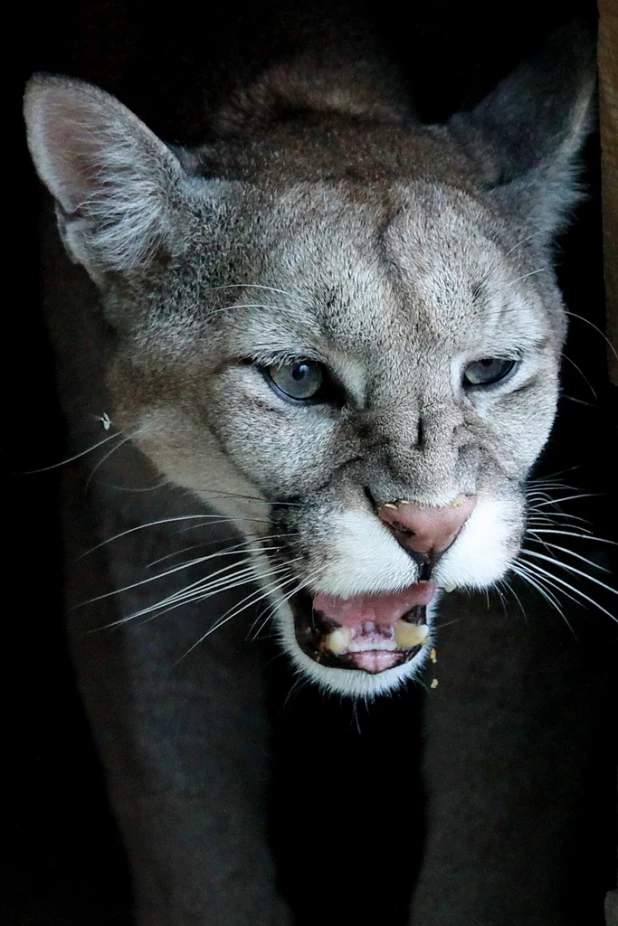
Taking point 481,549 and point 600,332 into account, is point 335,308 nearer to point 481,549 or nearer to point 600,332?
point 481,549

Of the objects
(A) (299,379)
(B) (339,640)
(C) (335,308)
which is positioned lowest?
(B) (339,640)

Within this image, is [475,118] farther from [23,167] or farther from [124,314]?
[23,167]

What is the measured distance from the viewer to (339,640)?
171 centimetres

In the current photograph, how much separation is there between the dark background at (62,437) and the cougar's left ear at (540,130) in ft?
0.27

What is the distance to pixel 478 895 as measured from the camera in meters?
1.90

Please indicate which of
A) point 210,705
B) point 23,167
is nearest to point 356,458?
point 210,705

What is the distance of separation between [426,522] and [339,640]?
1.14 ft

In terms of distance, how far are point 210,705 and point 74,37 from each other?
1.37 m

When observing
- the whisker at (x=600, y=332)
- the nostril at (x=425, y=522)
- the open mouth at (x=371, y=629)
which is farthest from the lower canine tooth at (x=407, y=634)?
the whisker at (x=600, y=332)

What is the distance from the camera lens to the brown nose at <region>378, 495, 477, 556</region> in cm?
145

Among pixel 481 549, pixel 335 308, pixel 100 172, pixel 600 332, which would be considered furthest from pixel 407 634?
pixel 100 172

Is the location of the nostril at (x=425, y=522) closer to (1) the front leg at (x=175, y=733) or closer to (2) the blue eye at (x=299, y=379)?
(2) the blue eye at (x=299, y=379)

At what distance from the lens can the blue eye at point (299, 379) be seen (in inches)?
61.3

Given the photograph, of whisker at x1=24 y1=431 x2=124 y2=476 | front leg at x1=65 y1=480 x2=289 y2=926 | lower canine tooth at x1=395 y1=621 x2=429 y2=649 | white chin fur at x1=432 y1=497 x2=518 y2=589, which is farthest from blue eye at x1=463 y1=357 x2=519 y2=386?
whisker at x1=24 y1=431 x2=124 y2=476
